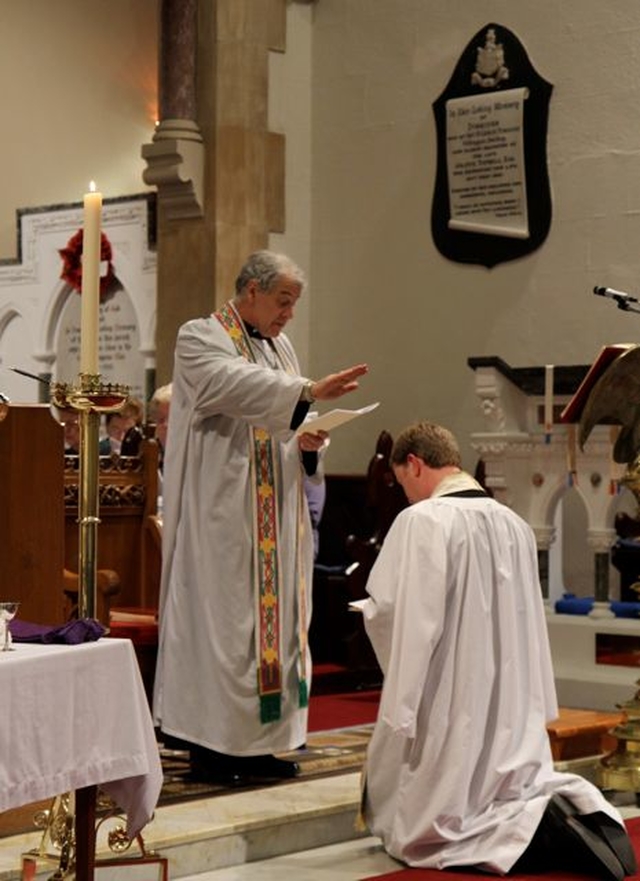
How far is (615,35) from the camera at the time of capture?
33.8 ft

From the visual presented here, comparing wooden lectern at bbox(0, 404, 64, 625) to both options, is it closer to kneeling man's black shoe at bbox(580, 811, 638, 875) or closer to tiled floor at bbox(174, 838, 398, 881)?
tiled floor at bbox(174, 838, 398, 881)

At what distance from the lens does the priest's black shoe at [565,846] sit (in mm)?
5625

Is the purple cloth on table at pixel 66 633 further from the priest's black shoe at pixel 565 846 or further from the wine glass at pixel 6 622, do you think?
the priest's black shoe at pixel 565 846

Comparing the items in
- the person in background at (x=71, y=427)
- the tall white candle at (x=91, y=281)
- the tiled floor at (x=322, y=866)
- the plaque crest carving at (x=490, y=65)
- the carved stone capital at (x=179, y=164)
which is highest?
the plaque crest carving at (x=490, y=65)

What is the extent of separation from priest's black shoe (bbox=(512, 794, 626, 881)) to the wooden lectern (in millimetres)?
1723

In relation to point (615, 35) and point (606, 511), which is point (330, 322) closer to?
point (615, 35)

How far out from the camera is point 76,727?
3.81 metres

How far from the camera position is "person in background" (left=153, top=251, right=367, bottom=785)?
21.1ft

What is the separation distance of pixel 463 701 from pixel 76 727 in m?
2.24

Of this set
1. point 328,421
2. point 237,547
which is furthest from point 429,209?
point 328,421

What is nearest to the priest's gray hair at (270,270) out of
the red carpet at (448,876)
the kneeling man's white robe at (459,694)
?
the kneeling man's white robe at (459,694)

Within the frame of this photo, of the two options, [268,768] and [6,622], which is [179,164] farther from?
[6,622]

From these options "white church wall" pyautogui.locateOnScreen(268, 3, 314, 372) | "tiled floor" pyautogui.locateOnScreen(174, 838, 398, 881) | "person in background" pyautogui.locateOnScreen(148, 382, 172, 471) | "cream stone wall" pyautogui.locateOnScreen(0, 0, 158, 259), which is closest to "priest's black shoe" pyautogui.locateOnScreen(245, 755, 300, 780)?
"tiled floor" pyautogui.locateOnScreen(174, 838, 398, 881)

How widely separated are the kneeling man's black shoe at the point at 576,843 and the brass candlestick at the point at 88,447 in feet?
7.09
